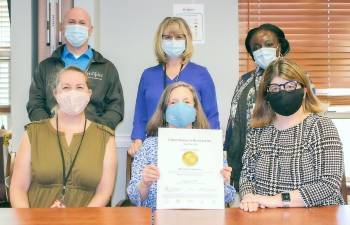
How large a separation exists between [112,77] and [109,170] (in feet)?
3.16

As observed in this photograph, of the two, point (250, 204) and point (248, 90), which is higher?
point (248, 90)

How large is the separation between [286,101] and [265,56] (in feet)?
2.57

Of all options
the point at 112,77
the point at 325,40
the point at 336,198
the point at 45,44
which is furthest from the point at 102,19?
the point at 336,198

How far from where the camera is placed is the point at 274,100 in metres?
2.05

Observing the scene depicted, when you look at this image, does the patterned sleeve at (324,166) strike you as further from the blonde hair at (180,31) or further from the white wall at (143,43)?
the white wall at (143,43)

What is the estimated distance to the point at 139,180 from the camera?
2047mm

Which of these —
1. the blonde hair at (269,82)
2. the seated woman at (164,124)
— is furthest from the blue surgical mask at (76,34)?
the blonde hair at (269,82)

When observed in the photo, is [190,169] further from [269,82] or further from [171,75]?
[171,75]

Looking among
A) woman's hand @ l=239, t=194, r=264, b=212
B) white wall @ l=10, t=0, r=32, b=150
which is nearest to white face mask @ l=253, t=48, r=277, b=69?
woman's hand @ l=239, t=194, r=264, b=212

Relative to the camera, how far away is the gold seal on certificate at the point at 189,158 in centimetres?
180

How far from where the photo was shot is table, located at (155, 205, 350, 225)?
1.49 meters

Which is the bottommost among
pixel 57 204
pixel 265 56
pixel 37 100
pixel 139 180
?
pixel 57 204

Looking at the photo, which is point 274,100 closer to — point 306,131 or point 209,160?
point 306,131

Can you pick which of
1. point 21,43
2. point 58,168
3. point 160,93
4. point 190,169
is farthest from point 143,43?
point 190,169
